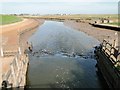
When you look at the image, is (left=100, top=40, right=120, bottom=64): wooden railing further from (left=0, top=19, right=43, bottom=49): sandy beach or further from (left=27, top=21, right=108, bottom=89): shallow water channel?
(left=0, top=19, right=43, bottom=49): sandy beach

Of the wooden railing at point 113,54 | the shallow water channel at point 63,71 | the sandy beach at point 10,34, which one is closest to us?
the wooden railing at point 113,54

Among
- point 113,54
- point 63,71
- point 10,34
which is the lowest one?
point 63,71

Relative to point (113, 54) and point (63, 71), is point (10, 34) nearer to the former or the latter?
point (63, 71)

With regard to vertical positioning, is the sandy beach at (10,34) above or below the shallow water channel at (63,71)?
above

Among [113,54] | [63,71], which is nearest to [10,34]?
[63,71]

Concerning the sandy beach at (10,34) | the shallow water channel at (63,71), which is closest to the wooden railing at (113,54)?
the shallow water channel at (63,71)

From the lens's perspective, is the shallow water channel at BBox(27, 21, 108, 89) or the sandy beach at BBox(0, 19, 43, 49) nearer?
the shallow water channel at BBox(27, 21, 108, 89)

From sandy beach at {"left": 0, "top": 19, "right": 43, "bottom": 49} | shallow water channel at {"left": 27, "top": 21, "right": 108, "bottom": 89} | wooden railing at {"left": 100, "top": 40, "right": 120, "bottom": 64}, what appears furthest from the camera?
sandy beach at {"left": 0, "top": 19, "right": 43, "bottom": 49}

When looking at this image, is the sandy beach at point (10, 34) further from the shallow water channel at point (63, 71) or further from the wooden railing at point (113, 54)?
the wooden railing at point (113, 54)

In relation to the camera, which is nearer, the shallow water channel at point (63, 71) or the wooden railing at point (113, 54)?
the wooden railing at point (113, 54)

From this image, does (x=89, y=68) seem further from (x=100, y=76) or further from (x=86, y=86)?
(x=86, y=86)

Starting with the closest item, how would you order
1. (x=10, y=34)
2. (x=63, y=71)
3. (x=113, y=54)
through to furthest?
(x=113, y=54), (x=63, y=71), (x=10, y=34)

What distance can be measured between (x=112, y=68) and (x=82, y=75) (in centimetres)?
522

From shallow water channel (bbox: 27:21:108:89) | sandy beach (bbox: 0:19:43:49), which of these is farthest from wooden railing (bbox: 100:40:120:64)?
sandy beach (bbox: 0:19:43:49)
